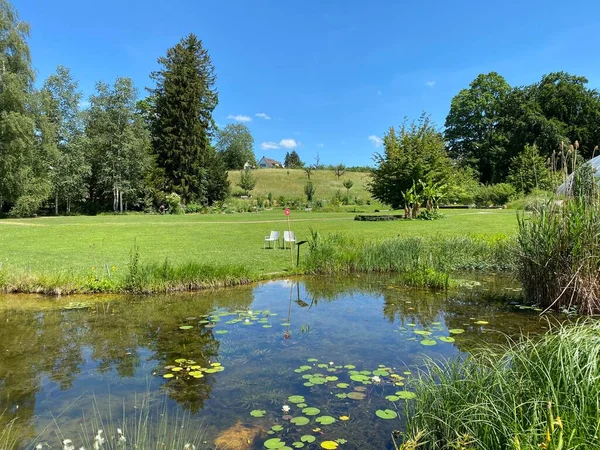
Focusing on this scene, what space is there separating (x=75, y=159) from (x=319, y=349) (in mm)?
40710

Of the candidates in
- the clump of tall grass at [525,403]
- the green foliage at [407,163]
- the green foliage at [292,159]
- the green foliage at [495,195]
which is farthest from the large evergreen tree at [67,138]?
the green foliage at [292,159]

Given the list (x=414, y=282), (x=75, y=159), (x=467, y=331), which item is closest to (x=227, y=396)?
(x=467, y=331)

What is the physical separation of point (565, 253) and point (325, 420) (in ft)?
17.2

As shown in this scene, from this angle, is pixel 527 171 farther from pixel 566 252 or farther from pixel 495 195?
pixel 566 252

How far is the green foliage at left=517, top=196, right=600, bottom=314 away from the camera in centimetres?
656

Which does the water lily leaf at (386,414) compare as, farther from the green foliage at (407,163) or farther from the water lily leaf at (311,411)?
the green foliage at (407,163)

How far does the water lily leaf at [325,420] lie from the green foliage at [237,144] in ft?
295

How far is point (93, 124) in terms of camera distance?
43.7m

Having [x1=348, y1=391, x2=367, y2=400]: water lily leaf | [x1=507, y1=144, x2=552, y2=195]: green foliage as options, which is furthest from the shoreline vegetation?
[x1=507, y1=144, x2=552, y2=195]: green foliage

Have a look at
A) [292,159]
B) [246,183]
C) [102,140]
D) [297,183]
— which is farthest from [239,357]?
[292,159]

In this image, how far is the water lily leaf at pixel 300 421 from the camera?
3.75 m

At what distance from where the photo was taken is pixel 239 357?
5.49m

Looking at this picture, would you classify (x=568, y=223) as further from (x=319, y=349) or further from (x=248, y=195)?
(x=248, y=195)

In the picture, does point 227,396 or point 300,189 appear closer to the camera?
Answer: point 227,396
